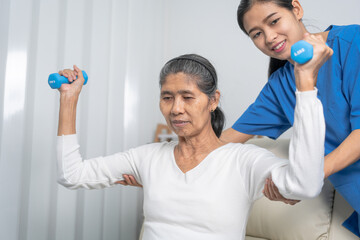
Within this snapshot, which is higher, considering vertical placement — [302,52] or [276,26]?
[276,26]

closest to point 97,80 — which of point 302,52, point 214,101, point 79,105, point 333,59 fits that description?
point 79,105

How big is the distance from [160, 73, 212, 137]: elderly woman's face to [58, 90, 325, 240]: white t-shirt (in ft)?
0.39

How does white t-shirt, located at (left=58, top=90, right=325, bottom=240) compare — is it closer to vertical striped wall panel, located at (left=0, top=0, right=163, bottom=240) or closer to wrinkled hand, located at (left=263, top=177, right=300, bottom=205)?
wrinkled hand, located at (left=263, top=177, right=300, bottom=205)

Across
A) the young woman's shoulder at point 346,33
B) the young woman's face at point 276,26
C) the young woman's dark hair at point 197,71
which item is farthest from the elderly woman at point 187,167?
the young woman's shoulder at point 346,33

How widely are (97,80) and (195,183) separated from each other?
119 centimetres

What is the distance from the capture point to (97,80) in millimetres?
2070

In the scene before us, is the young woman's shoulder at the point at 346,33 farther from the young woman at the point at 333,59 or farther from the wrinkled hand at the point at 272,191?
the wrinkled hand at the point at 272,191

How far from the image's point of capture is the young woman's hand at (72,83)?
4.10ft

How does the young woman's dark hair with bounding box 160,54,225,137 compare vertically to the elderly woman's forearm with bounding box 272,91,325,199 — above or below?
above

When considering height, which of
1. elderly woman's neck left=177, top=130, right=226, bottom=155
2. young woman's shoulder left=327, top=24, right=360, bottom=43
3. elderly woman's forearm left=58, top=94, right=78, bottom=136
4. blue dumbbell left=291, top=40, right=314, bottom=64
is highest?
young woman's shoulder left=327, top=24, right=360, bottom=43

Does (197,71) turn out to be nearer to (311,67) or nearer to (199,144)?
(199,144)

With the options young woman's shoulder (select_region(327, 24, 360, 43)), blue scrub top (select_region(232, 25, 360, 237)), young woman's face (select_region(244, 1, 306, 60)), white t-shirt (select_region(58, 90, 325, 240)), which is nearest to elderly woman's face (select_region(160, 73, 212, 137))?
white t-shirt (select_region(58, 90, 325, 240))

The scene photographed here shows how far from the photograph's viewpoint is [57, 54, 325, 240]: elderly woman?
1.08m

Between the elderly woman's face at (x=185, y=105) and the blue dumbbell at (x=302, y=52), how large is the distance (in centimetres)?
44
